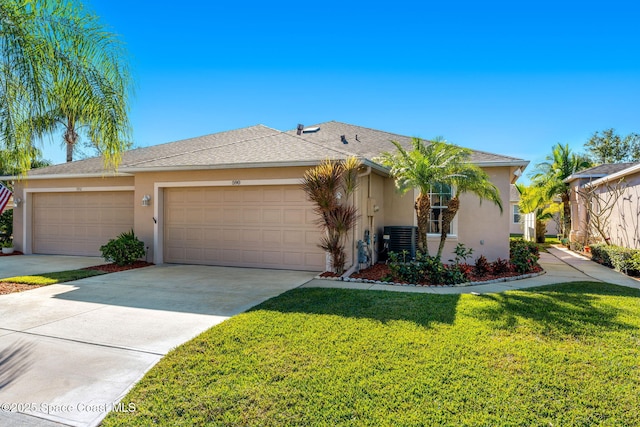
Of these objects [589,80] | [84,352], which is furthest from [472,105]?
[84,352]

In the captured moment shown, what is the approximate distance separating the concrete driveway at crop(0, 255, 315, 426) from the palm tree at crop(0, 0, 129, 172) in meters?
3.07

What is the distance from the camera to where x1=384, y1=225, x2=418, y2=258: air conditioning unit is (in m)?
10.9

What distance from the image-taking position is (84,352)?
4.15 meters

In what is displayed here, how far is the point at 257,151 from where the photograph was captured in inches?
420

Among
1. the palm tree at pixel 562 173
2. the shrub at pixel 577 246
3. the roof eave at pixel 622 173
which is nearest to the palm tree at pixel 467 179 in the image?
the roof eave at pixel 622 173

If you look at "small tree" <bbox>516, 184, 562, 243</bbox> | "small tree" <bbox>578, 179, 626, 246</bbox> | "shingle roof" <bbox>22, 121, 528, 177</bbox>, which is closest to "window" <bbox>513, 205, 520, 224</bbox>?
"small tree" <bbox>516, 184, 562, 243</bbox>

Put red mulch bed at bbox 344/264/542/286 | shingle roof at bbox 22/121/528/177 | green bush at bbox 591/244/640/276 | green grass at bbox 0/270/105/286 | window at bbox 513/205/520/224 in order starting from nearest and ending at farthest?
green grass at bbox 0/270/105/286 < red mulch bed at bbox 344/264/542/286 < green bush at bbox 591/244/640/276 < shingle roof at bbox 22/121/528/177 < window at bbox 513/205/520/224

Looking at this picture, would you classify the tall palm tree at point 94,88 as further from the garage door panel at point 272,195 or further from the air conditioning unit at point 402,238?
the air conditioning unit at point 402,238

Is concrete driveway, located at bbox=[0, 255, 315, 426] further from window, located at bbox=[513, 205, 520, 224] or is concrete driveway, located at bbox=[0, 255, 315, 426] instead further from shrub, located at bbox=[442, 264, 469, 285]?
window, located at bbox=[513, 205, 520, 224]

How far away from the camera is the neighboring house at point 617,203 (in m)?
11.4

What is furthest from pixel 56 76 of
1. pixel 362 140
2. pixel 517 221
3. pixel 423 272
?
pixel 517 221

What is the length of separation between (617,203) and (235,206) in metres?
13.8

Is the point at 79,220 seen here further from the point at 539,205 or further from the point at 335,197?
the point at 539,205

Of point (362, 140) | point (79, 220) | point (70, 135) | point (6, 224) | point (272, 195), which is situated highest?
point (70, 135)
